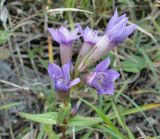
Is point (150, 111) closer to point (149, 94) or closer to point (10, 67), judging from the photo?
point (149, 94)

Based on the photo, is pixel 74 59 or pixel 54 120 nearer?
pixel 54 120

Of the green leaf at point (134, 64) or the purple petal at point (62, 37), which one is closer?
the purple petal at point (62, 37)

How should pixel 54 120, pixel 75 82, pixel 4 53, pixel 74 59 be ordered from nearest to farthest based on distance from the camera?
pixel 75 82 → pixel 54 120 → pixel 4 53 → pixel 74 59

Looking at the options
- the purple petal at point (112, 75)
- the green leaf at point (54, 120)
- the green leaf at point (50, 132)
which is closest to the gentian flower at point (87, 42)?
the purple petal at point (112, 75)

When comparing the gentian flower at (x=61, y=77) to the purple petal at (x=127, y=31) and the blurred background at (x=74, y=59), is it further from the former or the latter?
the blurred background at (x=74, y=59)

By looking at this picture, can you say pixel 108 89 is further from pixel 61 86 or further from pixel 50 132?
pixel 50 132

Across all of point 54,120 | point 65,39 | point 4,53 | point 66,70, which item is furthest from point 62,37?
point 4,53

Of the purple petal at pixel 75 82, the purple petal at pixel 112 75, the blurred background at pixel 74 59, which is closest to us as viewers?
the purple petal at pixel 75 82
